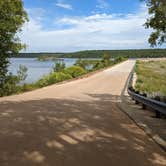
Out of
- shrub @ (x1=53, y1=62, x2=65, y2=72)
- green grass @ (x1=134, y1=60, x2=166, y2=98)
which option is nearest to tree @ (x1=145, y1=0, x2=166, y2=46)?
green grass @ (x1=134, y1=60, x2=166, y2=98)

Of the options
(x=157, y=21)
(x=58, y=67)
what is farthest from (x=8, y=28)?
(x=58, y=67)

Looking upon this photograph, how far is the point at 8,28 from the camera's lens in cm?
2497

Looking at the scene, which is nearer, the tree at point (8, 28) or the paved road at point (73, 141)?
the paved road at point (73, 141)

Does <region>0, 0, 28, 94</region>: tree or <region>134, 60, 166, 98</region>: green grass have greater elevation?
<region>0, 0, 28, 94</region>: tree

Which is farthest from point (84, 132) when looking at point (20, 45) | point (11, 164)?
point (20, 45)

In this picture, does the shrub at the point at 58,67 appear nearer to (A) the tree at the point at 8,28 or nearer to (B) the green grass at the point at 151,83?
(B) the green grass at the point at 151,83

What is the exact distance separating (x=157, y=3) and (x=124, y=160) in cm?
1204

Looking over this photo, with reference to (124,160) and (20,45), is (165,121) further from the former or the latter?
(20,45)

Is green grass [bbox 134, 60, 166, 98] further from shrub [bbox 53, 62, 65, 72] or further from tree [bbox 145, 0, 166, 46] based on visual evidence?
shrub [bbox 53, 62, 65, 72]

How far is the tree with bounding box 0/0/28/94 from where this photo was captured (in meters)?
24.1

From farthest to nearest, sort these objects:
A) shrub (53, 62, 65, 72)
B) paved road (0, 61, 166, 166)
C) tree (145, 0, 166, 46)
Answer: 1. shrub (53, 62, 65, 72)
2. tree (145, 0, 166, 46)
3. paved road (0, 61, 166, 166)

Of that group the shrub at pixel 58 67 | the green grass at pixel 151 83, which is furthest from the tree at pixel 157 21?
the shrub at pixel 58 67

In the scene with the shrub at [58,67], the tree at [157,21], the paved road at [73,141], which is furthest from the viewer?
the shrub at [58,67]

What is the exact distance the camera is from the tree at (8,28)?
24.1 metres
